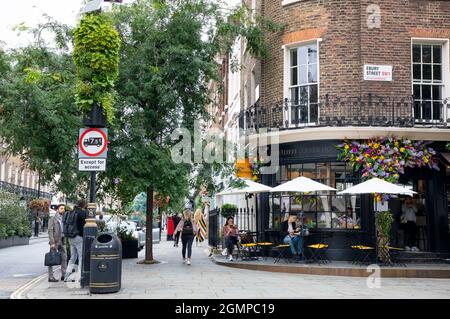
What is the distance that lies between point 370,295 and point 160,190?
754cm

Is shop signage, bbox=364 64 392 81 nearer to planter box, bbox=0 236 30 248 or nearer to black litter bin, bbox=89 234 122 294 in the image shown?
black litter bin, bbox=89 234 122 294

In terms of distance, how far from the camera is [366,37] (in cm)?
1728

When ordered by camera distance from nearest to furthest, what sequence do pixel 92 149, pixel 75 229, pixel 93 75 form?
pixel 92 149 → pixel 93 75 → pixel 75 229

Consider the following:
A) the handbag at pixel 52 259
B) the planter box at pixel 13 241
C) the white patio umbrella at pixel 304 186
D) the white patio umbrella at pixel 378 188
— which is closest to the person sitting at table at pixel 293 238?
the white patio umbrella at pixel 304 186

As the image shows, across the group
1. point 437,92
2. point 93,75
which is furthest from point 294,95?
point 93,75

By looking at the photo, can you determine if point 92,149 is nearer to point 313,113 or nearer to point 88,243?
point 88,243

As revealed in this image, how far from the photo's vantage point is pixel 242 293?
10.9 metres

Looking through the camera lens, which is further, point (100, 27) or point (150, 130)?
point (150, 130)

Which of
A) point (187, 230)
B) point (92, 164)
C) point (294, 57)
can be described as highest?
point (294, 57)

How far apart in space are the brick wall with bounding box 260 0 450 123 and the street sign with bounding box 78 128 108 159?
7.93 metres

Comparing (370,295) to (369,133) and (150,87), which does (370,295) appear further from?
(150,87)

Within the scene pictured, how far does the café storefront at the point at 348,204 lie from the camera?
16.9m

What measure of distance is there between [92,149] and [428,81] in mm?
10680

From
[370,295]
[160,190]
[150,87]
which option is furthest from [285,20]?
[370,295]
